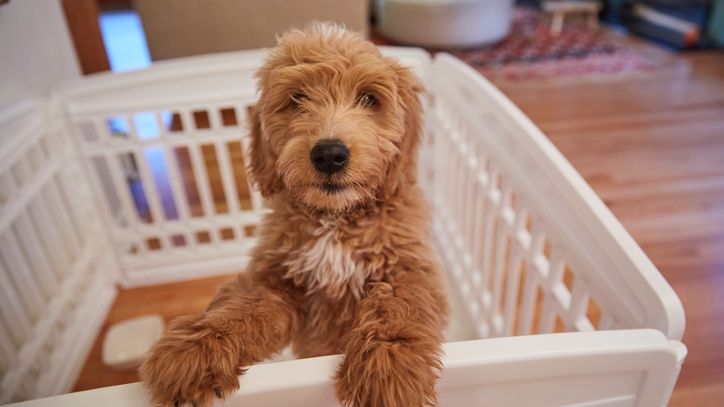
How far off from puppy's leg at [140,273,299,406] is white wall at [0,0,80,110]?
99 cm

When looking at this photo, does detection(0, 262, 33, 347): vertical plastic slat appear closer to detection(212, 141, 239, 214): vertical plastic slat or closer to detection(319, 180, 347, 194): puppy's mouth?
detection(212, 141, 239, 214): vertical plastic slat

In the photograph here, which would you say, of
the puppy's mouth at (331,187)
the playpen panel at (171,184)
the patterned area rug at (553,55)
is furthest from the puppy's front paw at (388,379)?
the patterned area rug at (553,55)

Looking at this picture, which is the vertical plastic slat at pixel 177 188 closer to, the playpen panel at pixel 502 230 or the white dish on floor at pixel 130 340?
the white dish on floor at pixel 130 340

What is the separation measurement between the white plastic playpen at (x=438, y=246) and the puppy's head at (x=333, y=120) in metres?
0.29

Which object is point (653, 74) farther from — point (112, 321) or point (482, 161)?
point (112, 321)

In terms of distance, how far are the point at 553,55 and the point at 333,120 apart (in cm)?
387

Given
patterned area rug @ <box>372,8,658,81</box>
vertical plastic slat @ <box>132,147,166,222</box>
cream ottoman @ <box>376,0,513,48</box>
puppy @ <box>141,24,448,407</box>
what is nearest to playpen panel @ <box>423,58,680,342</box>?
puppy @ <box>141,24,448,407</box>

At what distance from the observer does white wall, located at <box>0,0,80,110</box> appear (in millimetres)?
1357

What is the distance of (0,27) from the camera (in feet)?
4.38

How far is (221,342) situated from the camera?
2.35ft

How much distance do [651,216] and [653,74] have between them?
2.09 m

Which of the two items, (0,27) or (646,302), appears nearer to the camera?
(646,302)

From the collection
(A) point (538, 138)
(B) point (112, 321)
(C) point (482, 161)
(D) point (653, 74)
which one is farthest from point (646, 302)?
(D) point (653, 74)

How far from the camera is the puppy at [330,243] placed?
2.22ft
